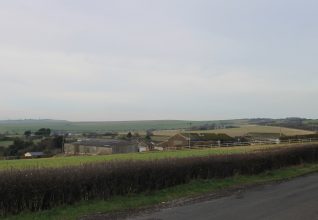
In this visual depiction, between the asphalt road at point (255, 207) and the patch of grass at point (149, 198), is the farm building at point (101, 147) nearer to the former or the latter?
the patch of grass at point (149, 198)

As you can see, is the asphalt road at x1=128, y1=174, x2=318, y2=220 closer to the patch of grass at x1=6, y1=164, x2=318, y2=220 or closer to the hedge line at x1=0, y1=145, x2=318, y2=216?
the patch of grass at x1=6, y1=164, x2=318, y2=220

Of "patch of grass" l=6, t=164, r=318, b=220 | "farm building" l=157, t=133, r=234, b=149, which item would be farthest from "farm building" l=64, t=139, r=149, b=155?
"patch of grass" l=6, t=164, r=318, b=220

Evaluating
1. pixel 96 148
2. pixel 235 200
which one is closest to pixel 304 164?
pixel 235 200

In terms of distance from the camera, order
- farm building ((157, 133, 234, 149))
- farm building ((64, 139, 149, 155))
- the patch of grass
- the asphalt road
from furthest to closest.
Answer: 1. farm building ((64, 139, 149, 155))
2. farm building ((157, 133, 234, 149))
3. the patch of grass
4. the asphalt road

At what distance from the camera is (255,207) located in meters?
12.6

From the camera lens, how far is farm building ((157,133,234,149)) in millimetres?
107613

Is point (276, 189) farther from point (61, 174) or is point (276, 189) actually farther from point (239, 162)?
point (61, 174)

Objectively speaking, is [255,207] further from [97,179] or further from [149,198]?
[97,179]

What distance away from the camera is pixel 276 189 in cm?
1738

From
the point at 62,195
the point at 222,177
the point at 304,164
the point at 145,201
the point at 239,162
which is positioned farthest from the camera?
the point at 304,164

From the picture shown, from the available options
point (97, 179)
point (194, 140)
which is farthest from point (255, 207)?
point (194, 140)

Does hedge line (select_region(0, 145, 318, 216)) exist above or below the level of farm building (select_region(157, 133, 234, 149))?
above

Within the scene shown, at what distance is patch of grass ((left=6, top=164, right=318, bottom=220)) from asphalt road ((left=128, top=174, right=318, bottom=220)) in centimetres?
125

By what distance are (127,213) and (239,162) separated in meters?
10.8
